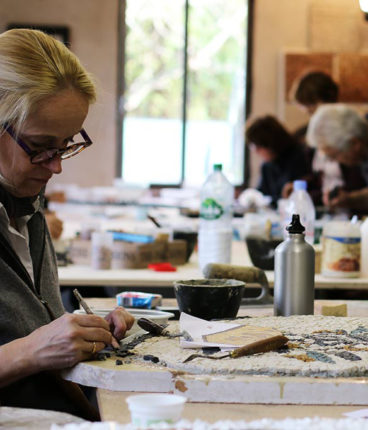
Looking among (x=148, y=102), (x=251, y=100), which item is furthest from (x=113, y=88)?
(x=251, y=100)

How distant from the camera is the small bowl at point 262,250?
9.07 feet

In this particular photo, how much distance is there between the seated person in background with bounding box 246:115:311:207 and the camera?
6090 mm

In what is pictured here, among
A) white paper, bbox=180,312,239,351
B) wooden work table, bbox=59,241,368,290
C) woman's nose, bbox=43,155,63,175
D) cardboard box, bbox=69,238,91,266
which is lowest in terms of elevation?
wooden work table, bbox=59,241,368,290

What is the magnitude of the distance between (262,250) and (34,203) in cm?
127

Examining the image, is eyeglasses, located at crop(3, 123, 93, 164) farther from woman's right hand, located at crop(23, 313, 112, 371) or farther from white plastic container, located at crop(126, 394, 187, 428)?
white plastic container, located at crop(126, 394, 187, 428)

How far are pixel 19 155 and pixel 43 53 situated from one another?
0.20 metres

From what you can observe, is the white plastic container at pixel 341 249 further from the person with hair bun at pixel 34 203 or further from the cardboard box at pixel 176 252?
the person with hair bun at pixel 34 203

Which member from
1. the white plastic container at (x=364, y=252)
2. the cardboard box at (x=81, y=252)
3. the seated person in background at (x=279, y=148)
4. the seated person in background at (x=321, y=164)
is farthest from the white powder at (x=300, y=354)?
the seated person in background at (x=279, y=148)

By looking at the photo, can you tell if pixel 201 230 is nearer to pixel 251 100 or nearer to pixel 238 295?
pixel 238 295

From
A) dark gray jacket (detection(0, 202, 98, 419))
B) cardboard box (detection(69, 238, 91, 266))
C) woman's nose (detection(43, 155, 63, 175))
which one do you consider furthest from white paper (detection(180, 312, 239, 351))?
cardboard box (detection(69, 238, 91, 266))

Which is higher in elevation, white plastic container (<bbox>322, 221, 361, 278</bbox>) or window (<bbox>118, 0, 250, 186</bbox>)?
window (<bbox>118, 0, 250, 186</bbox>)

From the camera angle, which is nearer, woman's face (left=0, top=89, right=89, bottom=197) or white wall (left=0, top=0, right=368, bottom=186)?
woman's face (left=0, top=89, right=89, bottom=197)

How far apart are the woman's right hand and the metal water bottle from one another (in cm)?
57

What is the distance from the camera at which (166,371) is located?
1.24m
